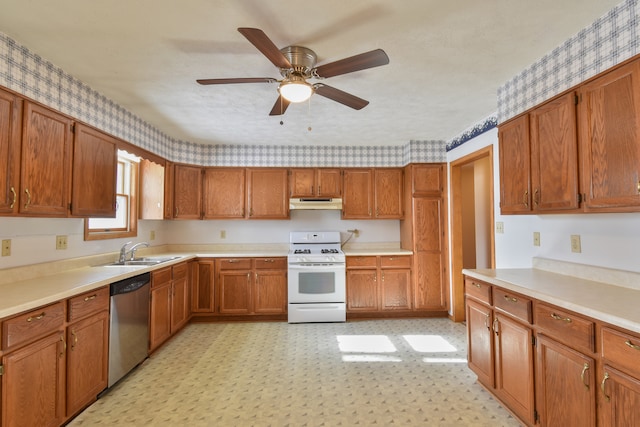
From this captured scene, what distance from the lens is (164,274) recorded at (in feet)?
10.1

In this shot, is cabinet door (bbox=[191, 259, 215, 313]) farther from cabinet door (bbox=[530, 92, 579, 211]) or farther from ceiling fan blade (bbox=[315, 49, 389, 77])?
cabinet door (bbox=[530, 92, 579, 211])

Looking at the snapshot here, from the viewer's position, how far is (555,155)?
1.88 meters

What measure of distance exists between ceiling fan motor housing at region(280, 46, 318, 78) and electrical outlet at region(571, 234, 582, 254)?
2.08 m

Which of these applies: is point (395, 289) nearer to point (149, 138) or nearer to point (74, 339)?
point (74, 339)

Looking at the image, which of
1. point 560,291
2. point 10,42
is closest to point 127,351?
point 10,42

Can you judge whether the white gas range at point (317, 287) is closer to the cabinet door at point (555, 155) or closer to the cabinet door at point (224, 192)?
the cabinet door at point (224, 192)

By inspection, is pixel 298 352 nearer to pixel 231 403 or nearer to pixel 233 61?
pixel 231 403

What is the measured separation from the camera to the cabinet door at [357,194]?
4.27 metres

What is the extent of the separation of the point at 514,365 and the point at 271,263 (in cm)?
279

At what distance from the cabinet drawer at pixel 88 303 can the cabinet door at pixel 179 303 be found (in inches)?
43.6

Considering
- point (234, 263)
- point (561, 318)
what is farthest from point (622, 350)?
point (234, 263)

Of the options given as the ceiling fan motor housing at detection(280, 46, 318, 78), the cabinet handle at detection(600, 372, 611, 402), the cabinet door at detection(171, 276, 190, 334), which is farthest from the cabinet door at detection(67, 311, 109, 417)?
the cabinet handle at detection(600, 372, 611, 402)

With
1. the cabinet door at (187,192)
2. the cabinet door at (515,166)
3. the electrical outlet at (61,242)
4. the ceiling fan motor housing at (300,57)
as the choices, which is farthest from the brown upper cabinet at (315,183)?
the electrical outlet at (61,242)

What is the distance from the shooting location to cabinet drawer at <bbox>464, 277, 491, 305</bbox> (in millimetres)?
2107
